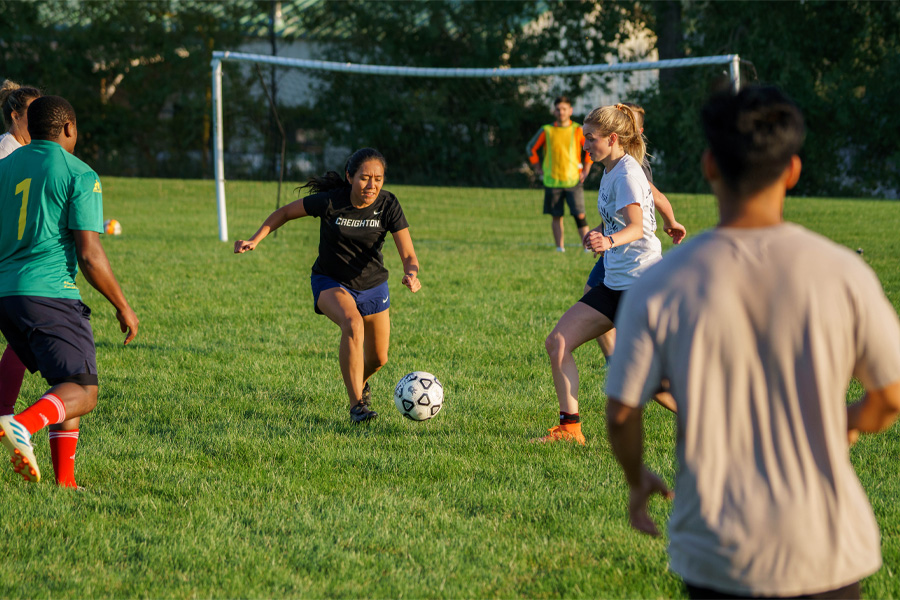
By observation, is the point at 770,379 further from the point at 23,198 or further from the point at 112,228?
the point at 112,228

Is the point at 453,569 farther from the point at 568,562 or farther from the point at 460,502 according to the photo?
the point at 460,502

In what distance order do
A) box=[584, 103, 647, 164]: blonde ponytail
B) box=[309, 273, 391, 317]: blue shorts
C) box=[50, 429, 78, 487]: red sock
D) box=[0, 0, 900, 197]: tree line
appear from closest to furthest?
box=[50, 429, 78, 487]: red sock
box=[584, 103, 647, 164]: blonde ponytail
box=[309, 273, 391, 317]: blue shorts
box=[0, 0, 900, 197]: tree line

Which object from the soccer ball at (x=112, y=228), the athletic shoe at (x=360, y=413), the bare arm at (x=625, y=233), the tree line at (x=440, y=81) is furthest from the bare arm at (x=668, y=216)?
the tree line at (x=440, y=81)

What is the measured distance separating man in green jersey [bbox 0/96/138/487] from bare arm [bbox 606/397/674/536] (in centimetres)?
295

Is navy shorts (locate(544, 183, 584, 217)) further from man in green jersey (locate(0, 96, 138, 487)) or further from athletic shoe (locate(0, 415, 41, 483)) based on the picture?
athletic shoe (locate(0, 415, 41, 483))

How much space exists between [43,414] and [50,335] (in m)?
0.38

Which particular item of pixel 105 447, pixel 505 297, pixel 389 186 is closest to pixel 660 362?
pixel 105 447

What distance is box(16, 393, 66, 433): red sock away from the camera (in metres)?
4.02

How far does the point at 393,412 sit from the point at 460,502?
175cm

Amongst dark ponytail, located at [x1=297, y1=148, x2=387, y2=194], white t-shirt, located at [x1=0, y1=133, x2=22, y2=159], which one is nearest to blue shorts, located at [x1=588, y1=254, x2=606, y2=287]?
dark ponytail, located at [x1=297, y1=148, x2=387, y2=194]

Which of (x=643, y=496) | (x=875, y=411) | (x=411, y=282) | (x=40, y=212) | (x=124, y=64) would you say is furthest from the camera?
Result: (x=124, y=64)

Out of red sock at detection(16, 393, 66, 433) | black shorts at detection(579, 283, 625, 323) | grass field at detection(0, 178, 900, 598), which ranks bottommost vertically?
grass field at detection(0, 178, 900, 598)

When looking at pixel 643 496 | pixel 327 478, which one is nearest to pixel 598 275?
pixel 327 478

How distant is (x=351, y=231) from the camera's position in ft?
19.4
